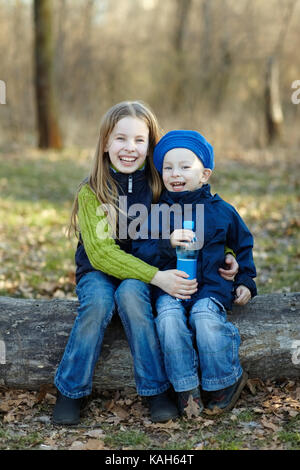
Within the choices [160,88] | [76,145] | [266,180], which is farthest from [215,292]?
[160,88]

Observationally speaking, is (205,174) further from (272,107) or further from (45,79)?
Answer: (272,107)

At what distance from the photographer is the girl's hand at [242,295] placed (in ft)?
10.5

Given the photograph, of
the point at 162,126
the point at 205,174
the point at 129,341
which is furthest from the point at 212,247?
the point at 162,126

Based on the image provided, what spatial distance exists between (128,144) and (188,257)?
0.84 m

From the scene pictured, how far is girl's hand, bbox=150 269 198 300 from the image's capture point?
3.02 meters

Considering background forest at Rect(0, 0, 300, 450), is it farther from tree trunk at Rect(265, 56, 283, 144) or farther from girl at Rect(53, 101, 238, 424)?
girl at Rect(53, 101, 238, 424)

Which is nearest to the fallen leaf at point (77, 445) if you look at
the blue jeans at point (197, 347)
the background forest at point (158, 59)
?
the blue jeans at point (197, 347)

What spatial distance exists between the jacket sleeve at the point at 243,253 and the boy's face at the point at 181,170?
34cm

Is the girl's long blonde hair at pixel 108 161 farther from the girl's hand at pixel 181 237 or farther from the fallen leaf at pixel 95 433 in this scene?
the fallen leaf at pixel 95 433

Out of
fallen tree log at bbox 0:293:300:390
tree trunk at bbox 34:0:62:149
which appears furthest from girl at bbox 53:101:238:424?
tree trunk at bbox 34:0:62:149

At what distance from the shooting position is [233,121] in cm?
1412

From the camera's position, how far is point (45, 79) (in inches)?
514

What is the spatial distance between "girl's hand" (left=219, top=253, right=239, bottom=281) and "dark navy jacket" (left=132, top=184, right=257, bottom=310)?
0.12 ft

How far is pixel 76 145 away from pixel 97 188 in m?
11.1
